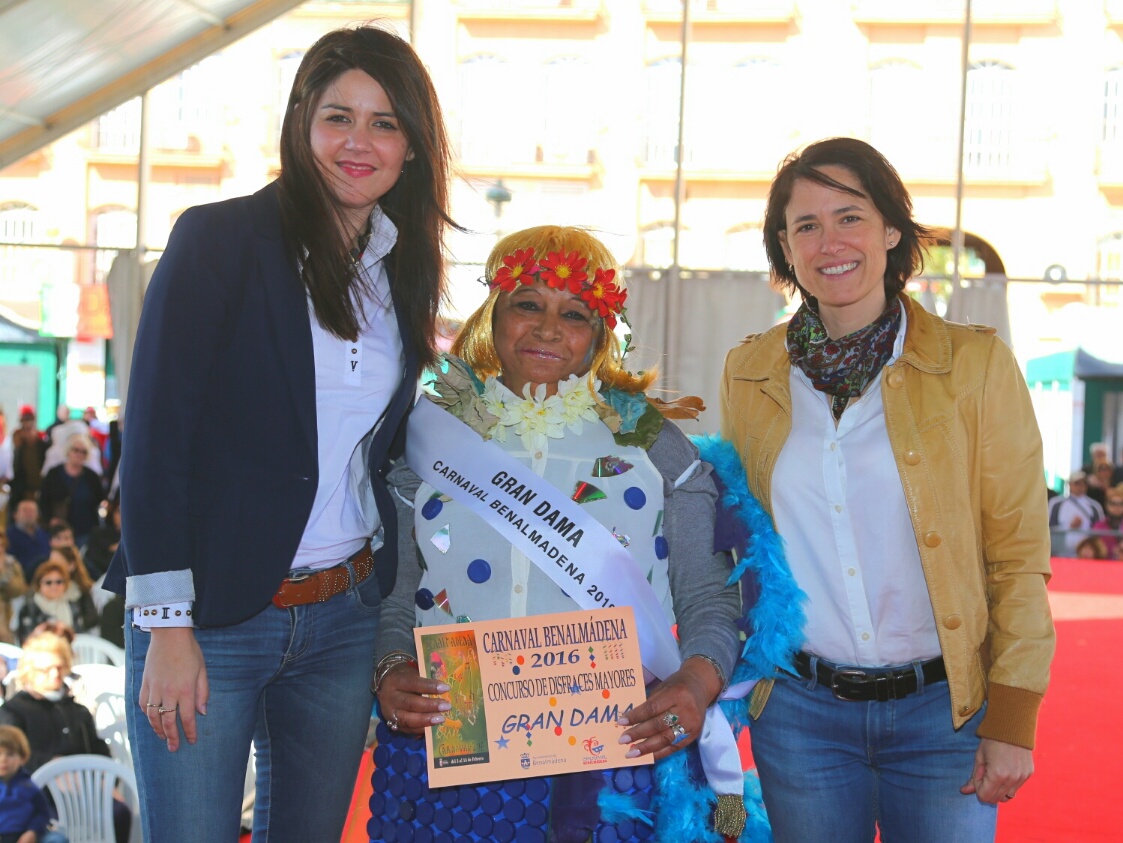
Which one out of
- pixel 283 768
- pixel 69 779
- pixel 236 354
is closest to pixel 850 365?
pixel 236 354

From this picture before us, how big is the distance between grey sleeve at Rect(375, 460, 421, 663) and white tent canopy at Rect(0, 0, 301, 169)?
4.89m

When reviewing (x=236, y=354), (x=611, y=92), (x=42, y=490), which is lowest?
(x=42, y=490)

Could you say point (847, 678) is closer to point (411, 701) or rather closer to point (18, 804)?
point (411, 701)

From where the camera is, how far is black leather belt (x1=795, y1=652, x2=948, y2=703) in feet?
6.06

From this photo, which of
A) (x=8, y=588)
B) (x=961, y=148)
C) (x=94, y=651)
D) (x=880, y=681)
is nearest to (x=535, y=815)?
(x=880, y=681)

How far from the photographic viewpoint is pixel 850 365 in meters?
1.92

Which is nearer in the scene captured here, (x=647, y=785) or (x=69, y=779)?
(x=647, y=785)

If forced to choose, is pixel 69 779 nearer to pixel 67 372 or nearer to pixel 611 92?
pixel 611 92

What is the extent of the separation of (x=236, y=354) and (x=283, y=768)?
0.66m

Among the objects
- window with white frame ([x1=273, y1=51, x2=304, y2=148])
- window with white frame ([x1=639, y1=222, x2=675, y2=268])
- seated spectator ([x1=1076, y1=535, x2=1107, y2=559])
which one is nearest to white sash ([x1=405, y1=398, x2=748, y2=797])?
seated spectator ([x1=1076, y1=535, x2=1107, y2=559])

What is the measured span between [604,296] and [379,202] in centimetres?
42

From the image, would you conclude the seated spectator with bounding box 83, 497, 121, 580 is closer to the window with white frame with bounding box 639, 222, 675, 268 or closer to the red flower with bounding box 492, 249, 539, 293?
the red flower with bounding box 492, 249, 539, 293

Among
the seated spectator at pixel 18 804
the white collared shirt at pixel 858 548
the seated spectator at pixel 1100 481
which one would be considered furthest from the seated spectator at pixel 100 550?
the seated spectator at pixel 1100 481

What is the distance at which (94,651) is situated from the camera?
5422mm
